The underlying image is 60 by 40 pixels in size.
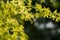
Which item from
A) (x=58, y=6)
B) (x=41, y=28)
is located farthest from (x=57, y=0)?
(x=41, y=28)

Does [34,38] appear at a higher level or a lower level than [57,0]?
lower

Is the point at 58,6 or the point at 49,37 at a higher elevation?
the point at 58,6

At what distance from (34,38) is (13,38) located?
1.35 m

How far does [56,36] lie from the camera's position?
3.01m

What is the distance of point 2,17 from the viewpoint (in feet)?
5.51

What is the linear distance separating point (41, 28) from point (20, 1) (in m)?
1.36

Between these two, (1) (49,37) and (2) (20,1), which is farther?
(1) (49,37)

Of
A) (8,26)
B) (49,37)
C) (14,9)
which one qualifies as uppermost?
(14,9)

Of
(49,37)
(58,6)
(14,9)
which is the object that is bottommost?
(49,37)

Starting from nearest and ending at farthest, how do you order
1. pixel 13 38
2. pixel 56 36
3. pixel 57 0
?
1. pixel 13 38
2. pixel 57 0
3. pixel 56 36

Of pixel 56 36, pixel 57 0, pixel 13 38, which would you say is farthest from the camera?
pixel 56 36

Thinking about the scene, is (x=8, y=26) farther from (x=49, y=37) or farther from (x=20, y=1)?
(x=49, y=37)

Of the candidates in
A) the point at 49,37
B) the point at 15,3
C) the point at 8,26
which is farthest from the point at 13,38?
the point at 49,37

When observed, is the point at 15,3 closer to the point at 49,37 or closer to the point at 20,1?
the point at 20,1
